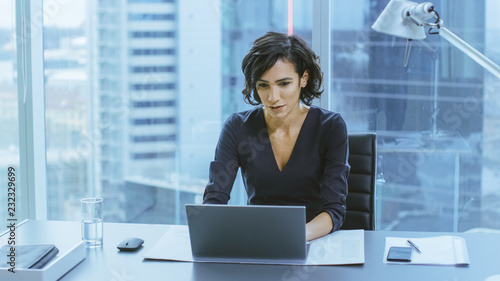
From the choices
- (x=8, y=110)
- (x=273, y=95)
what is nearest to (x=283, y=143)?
(x=273, y=95)

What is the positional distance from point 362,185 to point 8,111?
1.92m

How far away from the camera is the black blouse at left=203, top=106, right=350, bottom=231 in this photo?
76.1 inches

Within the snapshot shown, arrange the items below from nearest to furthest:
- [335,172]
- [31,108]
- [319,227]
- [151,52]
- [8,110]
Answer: [319,227], [335,172], [8,110], [31,108], [151,52]

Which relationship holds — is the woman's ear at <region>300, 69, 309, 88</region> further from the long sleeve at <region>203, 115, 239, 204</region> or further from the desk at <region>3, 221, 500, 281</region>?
the desk at <region>3, 221, 500, 281</region>

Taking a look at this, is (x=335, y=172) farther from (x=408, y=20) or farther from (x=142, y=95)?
(x=142, y=95)

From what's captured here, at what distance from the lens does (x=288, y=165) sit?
1996 millimetres

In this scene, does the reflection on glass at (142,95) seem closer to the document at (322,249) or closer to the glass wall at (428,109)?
the glass wall at (428,109)

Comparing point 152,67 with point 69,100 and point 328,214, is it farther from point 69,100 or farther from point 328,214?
point 328,214

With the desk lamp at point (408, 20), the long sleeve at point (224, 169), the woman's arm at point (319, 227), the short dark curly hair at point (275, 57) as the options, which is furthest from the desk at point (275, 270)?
the desk lamp at point (408, 20)

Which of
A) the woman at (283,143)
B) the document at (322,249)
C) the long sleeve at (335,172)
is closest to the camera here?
the document at (322,249)

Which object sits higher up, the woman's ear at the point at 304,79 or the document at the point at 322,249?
the woman's ear at the point at 304,79

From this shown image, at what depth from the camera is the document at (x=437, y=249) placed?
4.74ft

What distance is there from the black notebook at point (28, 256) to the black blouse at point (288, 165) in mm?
583

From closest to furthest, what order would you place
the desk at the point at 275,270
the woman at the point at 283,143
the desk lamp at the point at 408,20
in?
the desk at the point at 275,270, the woman at the point at 283,143, the desk lamp at the point at 408,20
